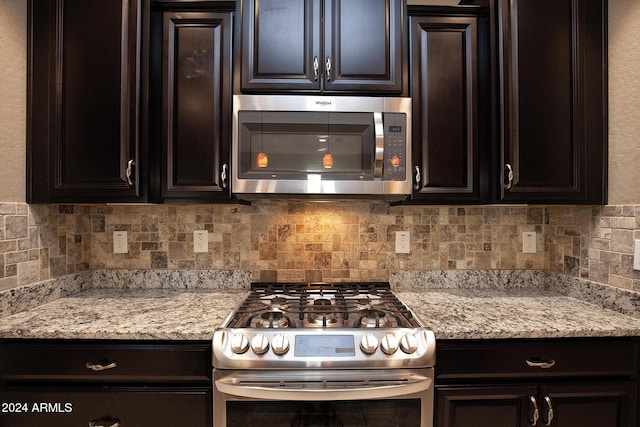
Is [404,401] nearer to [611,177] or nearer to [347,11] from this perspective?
[611,177]

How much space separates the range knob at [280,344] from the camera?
3.99 feet

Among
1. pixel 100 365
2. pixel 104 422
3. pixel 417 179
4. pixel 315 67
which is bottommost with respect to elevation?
pixel 104 422

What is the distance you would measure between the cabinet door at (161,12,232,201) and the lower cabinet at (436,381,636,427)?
51.8 inches

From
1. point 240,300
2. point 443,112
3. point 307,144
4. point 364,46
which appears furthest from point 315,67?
point 240,300

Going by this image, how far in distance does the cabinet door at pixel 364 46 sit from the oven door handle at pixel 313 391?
1.24 m

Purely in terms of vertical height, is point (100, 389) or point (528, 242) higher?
point (528, 242)

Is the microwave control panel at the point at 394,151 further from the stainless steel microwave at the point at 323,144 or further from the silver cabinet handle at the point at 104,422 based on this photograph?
the silver cabinet handle at the point at 104,422

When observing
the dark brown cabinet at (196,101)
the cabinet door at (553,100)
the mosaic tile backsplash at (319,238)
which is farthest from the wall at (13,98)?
the cabinet door at (553,100)

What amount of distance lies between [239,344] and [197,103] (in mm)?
1076

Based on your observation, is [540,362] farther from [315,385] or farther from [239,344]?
[239,344]

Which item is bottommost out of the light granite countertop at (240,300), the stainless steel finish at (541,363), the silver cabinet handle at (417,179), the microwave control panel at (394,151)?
the stainless steel finish at (541,363)

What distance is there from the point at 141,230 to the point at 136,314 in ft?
2.08

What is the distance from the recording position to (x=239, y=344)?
1224 mm

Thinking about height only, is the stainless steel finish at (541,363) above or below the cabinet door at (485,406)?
above
